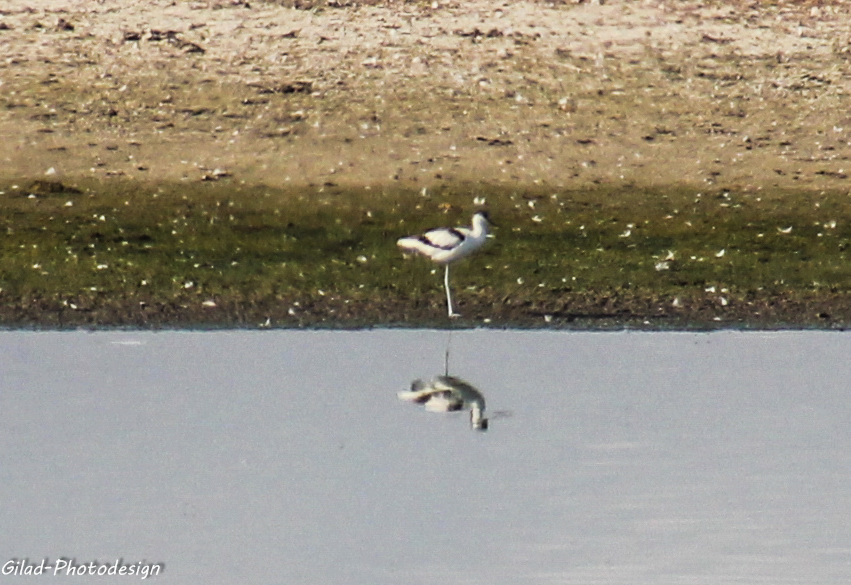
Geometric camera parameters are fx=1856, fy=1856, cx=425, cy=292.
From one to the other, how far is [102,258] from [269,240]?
1.86 meters

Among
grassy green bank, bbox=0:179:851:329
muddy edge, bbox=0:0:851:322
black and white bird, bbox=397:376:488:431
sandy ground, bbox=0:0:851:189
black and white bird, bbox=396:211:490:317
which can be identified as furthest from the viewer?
sandy ground, bbox=0:0:851:189

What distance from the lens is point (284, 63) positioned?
89.2ft

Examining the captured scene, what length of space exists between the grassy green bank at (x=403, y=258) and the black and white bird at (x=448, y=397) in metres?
2.76

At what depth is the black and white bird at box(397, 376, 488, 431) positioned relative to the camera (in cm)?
1167

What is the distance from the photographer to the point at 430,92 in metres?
26.1

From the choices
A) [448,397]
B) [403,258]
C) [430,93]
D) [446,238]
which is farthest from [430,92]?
[448,397]

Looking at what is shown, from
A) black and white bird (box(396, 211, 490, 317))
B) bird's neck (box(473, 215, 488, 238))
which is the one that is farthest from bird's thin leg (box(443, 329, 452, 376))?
bird's neck (box(473, 215, 488, 238))

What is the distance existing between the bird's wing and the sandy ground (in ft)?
21.6

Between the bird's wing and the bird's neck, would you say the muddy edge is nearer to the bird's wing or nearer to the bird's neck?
the bird's neck

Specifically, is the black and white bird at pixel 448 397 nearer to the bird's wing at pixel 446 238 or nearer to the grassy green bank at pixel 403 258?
the grassy green bank at pixel 403 258

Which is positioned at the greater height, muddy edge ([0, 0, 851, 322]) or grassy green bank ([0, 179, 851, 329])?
grassy green bank ([0, 179, 851, 329])

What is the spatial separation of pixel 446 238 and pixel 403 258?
6.32ft

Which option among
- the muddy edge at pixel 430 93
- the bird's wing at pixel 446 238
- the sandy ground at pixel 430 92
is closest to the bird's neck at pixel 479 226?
the bird's wing at pixel 446 238

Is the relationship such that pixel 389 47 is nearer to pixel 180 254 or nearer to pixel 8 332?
pixel 180 254
